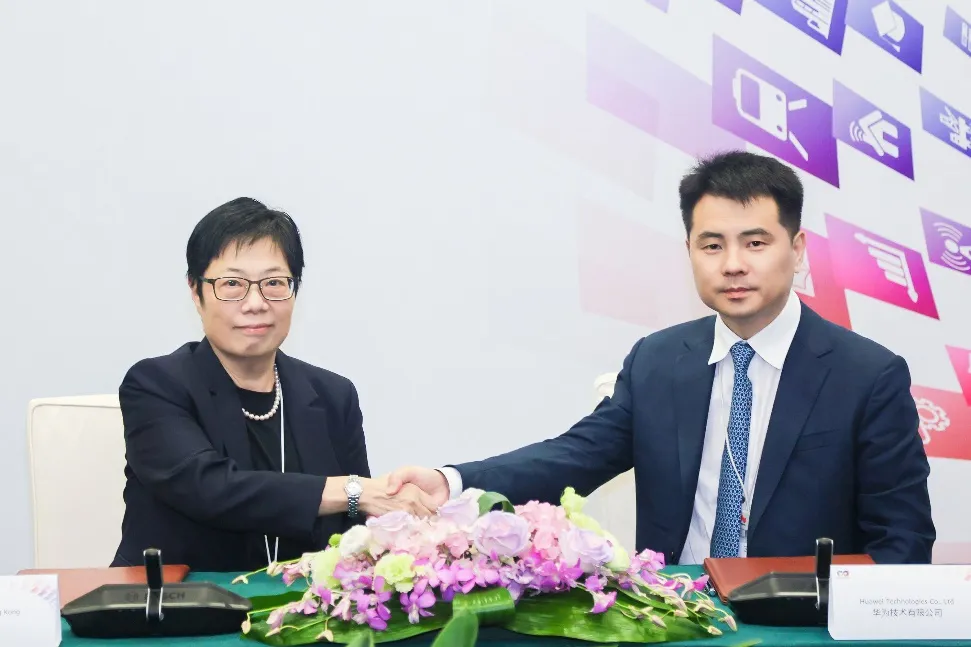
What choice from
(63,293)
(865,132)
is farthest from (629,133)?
(63,293)

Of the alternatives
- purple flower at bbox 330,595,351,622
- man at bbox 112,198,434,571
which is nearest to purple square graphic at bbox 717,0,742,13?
man at bbox 112,198,434,571

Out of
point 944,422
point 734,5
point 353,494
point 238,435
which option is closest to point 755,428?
point 353,494

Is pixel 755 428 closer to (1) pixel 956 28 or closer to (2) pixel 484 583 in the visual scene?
(2) pixel 484 583

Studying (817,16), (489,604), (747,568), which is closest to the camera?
(489,604)

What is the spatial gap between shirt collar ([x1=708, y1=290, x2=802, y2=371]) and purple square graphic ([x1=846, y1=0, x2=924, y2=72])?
1451 mm

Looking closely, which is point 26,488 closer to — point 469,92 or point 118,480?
point 118,480

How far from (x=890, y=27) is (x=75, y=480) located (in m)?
2.76

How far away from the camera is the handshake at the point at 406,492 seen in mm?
2219

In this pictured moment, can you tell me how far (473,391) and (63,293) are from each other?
1.28 m

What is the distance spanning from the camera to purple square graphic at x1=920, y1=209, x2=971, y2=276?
3430mm

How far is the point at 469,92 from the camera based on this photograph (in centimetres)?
323

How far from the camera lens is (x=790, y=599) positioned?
154 cm

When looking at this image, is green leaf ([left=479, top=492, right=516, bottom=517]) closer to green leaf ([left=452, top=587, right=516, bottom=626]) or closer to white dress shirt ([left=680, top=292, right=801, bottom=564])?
green leaf ([left=452, top=587, right=516, bottom=626])

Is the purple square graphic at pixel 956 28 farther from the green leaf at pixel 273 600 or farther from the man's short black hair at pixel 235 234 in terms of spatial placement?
the green leaf at pixel 273 600
